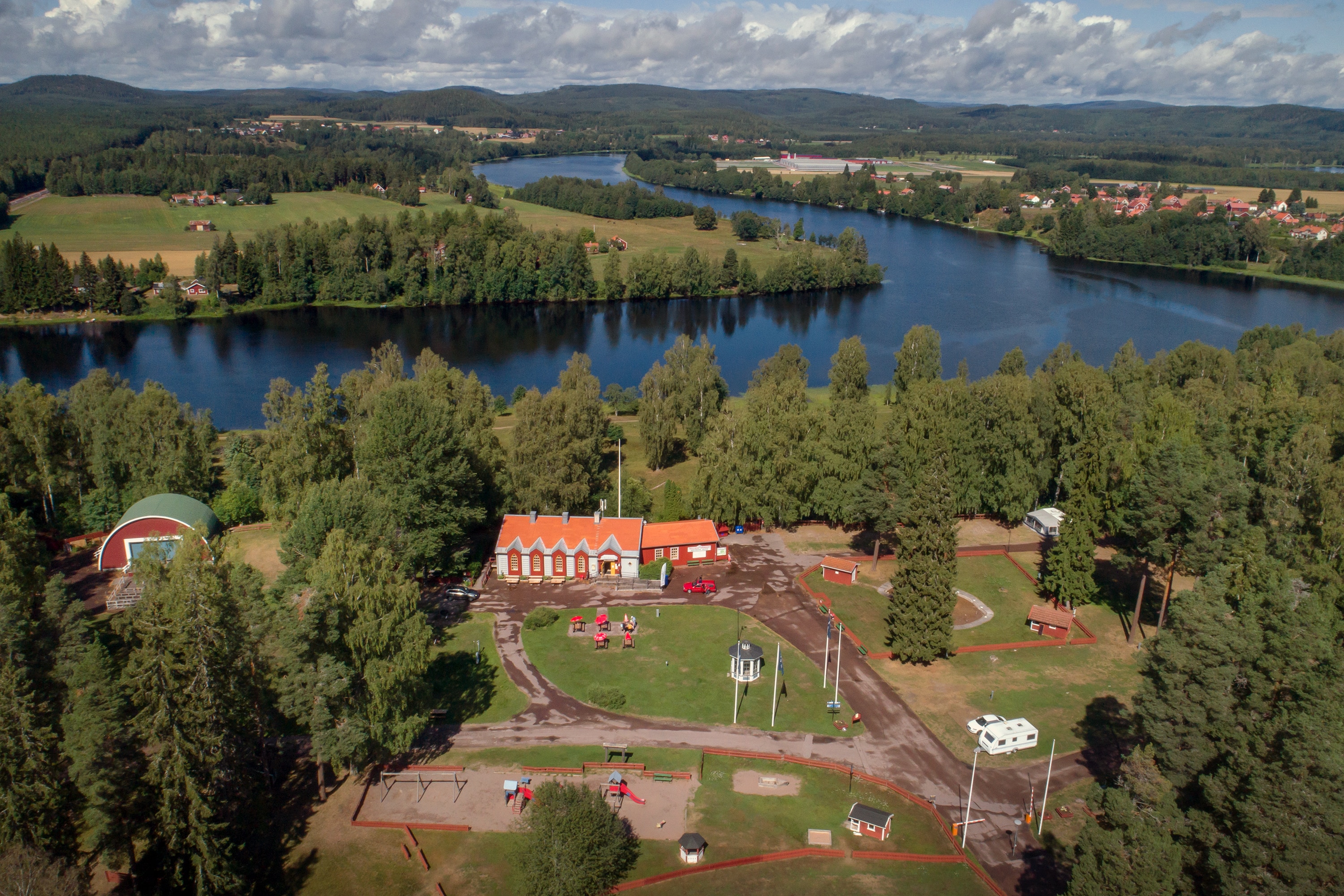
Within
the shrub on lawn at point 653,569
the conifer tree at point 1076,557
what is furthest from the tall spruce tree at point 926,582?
the shrub on lawn at point 653,569

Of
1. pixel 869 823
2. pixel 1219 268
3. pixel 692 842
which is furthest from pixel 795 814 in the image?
pixel 1219 268

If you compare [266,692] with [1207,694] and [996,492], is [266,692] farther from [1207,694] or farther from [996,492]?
[996,492]

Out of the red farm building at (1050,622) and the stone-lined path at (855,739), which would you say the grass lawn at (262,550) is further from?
the red farm building at (1050,622)

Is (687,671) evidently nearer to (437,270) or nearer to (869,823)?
(869,823)

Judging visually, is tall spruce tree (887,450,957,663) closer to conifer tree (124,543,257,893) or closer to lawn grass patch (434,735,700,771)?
lawn grass patch (434,735,700,771)

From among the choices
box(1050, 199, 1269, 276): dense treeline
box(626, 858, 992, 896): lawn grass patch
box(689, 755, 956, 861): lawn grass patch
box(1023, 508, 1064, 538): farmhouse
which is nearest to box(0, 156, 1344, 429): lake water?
box(1050, 199, 1269, 276): dense treeline
